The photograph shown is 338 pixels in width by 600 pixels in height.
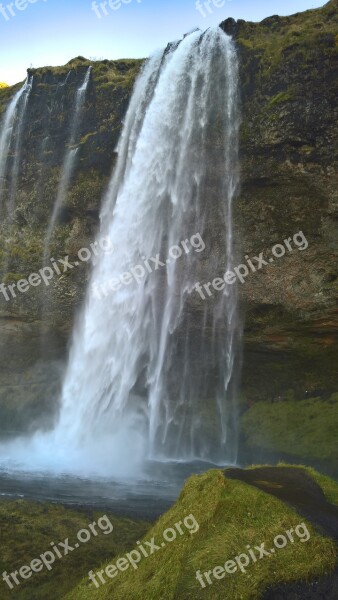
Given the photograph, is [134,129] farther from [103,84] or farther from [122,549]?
[122,549]

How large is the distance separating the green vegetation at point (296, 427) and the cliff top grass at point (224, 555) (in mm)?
11265

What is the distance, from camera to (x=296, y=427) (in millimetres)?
16156

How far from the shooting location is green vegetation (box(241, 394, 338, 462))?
603 inches

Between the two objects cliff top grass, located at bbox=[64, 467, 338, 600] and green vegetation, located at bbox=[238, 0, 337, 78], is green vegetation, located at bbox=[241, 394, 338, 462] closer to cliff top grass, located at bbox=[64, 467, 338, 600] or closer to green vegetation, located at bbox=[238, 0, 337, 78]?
green vegetation, located at bbox=[238, 0, 337, 78]

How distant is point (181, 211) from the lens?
17328mm

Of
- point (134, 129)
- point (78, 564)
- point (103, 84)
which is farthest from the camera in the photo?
point (103, 84)

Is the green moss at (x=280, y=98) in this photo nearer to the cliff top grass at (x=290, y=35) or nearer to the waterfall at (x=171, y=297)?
the cliff top grass at (x=290, y=35)

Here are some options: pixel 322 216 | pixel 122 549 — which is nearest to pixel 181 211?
pixel 322 216

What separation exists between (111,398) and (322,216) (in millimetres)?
9099

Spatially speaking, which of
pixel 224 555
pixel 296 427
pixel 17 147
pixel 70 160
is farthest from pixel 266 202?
pixel 224 555

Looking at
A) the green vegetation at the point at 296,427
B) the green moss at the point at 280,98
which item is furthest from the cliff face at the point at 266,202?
the green vegetation at the point at 296,427

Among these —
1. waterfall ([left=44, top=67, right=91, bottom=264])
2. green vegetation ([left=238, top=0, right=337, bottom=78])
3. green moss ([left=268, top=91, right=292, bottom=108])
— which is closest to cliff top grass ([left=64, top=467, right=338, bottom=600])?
green moss ([left=268, top=91, right=292, bottom=108])

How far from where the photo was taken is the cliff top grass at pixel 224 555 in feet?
12.2

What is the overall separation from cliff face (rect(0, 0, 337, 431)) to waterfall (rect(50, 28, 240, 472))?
29.4 inches
